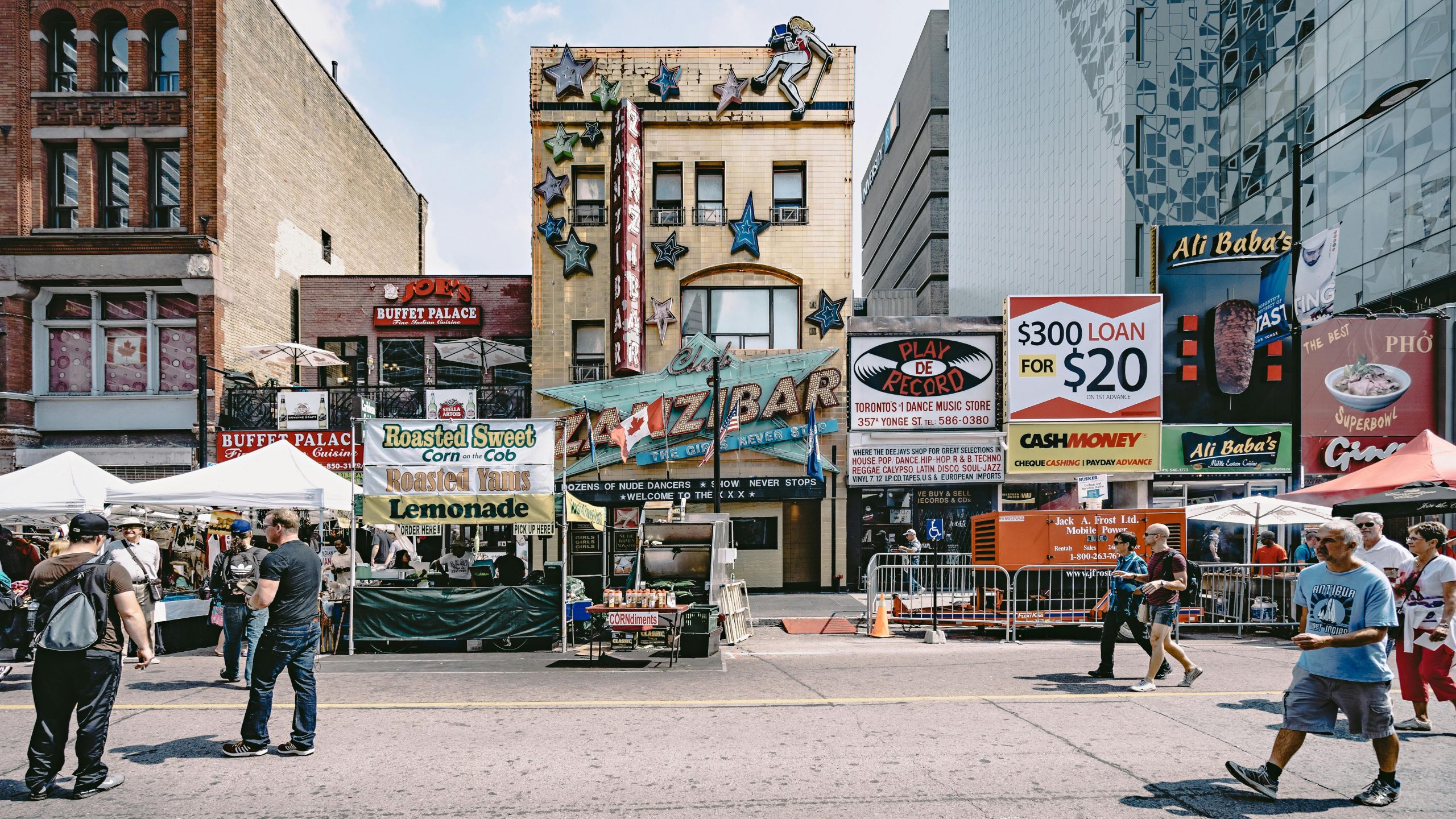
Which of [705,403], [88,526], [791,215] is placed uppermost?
[791,215]

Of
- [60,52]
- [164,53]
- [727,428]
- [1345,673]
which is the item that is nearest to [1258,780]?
[1345,673]

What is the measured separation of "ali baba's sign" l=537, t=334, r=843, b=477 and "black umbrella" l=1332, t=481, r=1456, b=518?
11723mm

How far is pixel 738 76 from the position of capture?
24.0 m

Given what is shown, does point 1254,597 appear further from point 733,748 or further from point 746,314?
point 746,314

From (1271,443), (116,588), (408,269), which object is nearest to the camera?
(116,588)

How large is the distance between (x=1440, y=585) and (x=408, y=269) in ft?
116

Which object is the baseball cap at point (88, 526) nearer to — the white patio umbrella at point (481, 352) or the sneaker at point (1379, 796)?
the sneaker at point (1379, 796)

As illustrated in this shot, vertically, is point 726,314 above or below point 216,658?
above

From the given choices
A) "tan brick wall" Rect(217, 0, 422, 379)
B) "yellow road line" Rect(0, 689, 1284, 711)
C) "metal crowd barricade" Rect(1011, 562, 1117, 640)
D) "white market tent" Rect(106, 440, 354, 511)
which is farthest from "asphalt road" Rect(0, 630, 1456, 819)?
"tan brick wall" Rect(217, 0, 422, 379)

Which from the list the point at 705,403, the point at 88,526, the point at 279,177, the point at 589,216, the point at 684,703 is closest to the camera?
the point at 88,526

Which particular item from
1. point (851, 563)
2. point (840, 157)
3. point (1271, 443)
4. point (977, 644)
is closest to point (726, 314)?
point (840, 157)

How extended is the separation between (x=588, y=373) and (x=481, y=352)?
2.98 metres

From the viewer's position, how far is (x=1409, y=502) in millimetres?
12516

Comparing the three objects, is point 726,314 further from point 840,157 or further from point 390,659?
point 390,659
